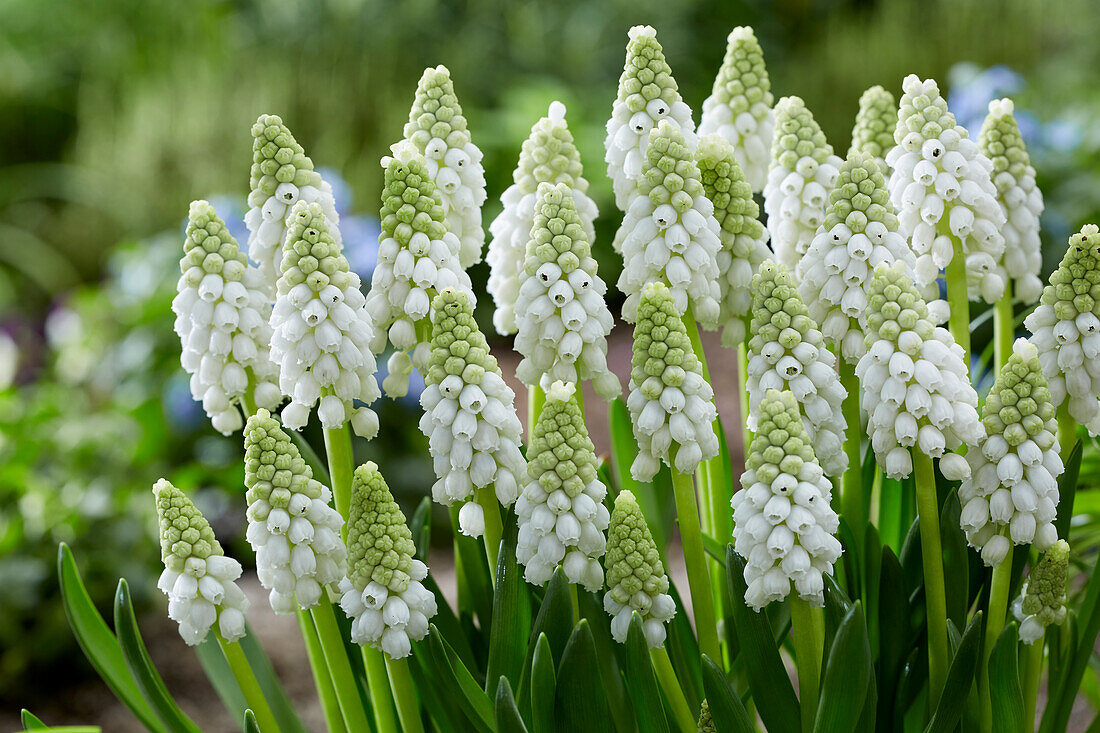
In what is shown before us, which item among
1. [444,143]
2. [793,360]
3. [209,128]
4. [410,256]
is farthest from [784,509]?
[209,128]

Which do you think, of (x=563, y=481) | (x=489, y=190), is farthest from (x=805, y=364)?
(x=489, y=190)

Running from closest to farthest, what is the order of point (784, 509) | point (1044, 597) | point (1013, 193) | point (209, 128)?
point (784, 509), point (1044, 597), point (1013, 193), point (209, 128)

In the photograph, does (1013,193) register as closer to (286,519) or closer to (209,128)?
(286,519)

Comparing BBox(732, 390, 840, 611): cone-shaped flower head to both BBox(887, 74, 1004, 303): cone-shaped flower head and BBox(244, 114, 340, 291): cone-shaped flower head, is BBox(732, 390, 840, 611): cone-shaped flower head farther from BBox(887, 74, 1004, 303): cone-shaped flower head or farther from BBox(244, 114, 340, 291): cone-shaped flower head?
BBox(244, 114, 340, 291): cone-shaped flower head

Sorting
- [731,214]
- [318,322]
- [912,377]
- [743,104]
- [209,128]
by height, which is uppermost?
[209,128]

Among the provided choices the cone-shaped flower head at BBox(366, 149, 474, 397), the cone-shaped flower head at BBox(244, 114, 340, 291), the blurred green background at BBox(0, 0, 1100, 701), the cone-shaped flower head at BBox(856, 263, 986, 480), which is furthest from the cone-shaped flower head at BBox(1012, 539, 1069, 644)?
the blurred green background at BBox(0, 0, 1100, 701)

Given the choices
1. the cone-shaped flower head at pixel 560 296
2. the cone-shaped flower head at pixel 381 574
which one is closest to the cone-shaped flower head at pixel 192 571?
the cone-shaped flower head at pixel 381 574

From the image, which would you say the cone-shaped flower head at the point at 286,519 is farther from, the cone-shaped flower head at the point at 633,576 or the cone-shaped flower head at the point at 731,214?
the cone-shaped flower head at the point at 731,214
